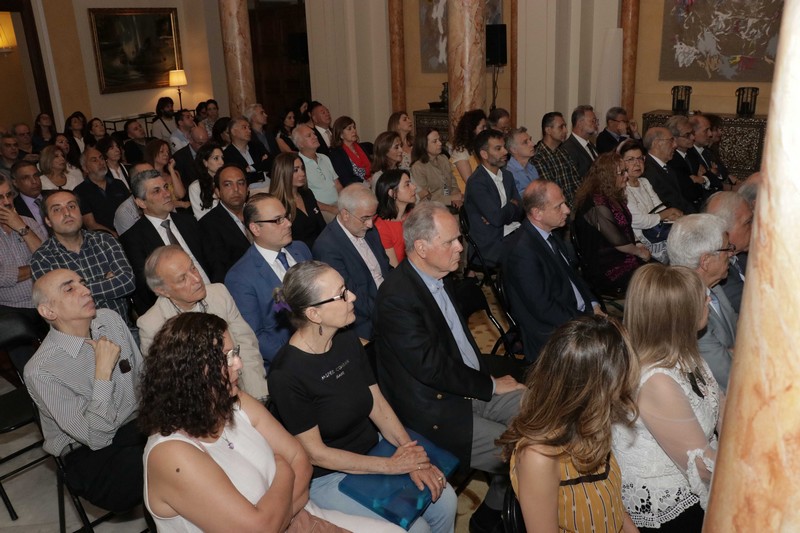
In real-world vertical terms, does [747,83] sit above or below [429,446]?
above

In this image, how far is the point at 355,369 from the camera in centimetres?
272

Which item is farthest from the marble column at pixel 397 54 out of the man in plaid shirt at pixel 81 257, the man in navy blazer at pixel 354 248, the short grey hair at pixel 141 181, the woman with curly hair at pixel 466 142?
the man in plaid shirt at pixel 81 257

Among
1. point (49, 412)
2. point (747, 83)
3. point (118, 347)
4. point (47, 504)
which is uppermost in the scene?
point (747, 83)

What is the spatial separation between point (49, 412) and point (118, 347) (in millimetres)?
356

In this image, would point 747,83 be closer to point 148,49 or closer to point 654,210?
point 654,210

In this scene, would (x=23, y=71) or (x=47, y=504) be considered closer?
(x=47, y=504)

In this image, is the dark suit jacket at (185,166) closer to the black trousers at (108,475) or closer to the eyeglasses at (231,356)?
the black trousers at (108,475)

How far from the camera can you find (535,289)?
365 cm

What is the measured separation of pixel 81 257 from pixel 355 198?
1655 mm

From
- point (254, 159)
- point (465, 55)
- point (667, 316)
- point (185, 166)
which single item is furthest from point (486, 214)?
point (185, 166)

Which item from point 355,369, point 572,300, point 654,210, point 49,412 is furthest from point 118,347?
point 654,210

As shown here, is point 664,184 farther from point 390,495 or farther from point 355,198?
point 390,495

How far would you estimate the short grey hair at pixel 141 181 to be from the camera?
172 inches

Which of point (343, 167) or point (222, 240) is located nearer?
point (222, 240)
